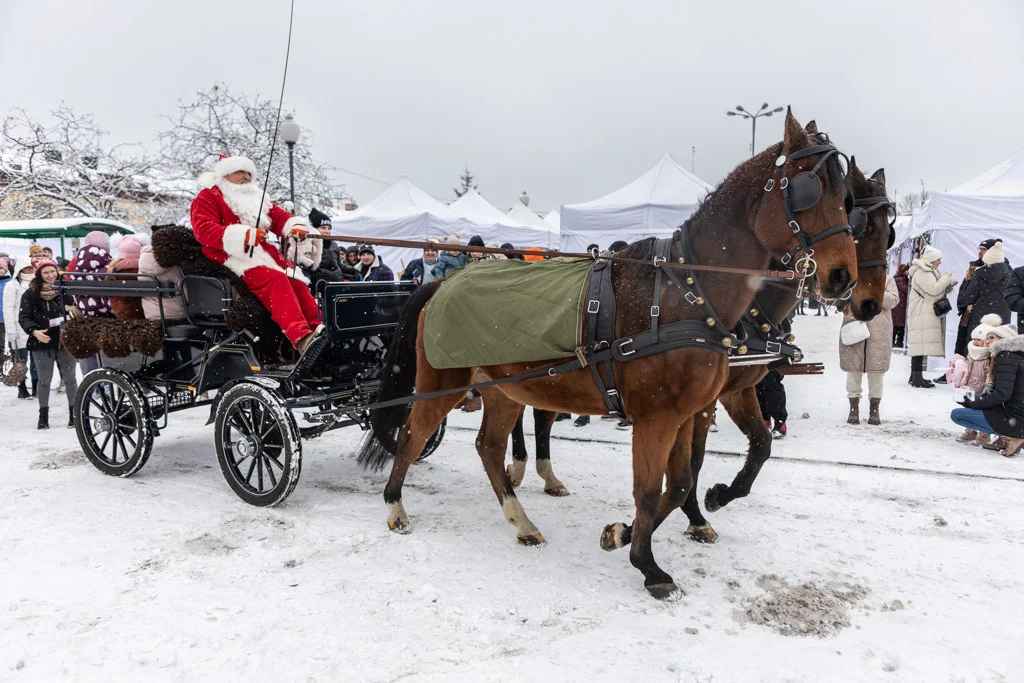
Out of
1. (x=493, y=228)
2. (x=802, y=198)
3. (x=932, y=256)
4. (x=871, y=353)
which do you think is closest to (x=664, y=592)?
(x=802, y=198)

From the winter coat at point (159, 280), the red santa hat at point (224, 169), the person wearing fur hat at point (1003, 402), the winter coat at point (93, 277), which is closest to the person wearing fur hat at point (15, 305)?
the winter coat at point (93, 277)

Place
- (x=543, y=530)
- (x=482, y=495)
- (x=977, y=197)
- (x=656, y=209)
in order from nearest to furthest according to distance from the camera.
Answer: (x=543, y=530) < (x=482, y=495) < (x=977, y=197) < (x=656, y=209)

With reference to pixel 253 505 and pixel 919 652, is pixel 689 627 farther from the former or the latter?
pixel 253 505

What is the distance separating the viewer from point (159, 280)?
480cm

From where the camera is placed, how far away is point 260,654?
2.60 metres

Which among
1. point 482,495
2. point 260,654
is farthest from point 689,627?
point 482,495

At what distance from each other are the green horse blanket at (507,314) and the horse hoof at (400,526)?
0.99 m

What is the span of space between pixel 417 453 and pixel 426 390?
0.43 meters

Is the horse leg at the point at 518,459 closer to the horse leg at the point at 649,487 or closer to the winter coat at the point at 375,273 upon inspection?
the horse leg at the point at 649,487

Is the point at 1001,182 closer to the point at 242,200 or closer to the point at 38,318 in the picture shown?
the point at 242,200

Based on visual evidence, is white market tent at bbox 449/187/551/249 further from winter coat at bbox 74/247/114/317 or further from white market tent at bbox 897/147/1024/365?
winter coat at bbox 74/247/114/317

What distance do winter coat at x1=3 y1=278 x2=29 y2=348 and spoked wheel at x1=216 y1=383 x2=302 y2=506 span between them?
18.2ft

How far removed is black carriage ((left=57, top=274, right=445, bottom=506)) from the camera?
167 inches

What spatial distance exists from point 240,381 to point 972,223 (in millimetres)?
10821
